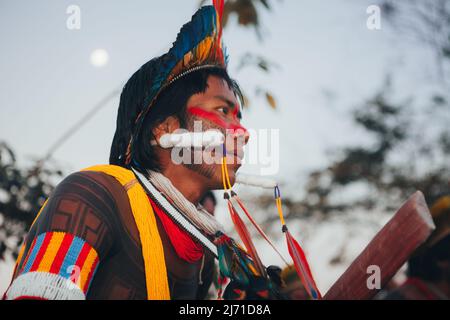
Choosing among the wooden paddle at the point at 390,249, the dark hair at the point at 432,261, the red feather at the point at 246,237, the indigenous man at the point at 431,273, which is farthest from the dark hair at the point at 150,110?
the dark hair at the point at 432,261

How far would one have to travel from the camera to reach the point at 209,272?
9.02 feet

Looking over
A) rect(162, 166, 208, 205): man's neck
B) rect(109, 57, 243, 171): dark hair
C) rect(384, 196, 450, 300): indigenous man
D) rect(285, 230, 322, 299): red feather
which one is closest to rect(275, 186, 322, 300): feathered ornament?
rect(285, 230, 322, 299): red feather

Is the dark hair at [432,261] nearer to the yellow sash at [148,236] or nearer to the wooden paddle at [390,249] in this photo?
the wooden paddle at [390,249]

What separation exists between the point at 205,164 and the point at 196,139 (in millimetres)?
132

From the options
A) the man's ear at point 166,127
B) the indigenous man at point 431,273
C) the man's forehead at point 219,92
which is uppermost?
the man's forehead at point 219,92

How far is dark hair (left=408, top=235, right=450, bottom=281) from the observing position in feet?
14.6

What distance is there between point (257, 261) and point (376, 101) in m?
15.1

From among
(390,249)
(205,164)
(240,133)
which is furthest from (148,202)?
(390,249)

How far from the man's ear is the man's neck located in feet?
0.60

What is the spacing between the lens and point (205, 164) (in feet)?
7.91

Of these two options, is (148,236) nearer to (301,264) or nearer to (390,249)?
(301,264)

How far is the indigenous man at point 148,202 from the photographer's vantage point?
6.12 feet

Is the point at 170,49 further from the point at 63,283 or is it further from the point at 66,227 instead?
the point at 63,283

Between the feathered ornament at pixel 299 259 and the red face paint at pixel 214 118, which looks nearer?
the feathered ornament at pixel 299 259
